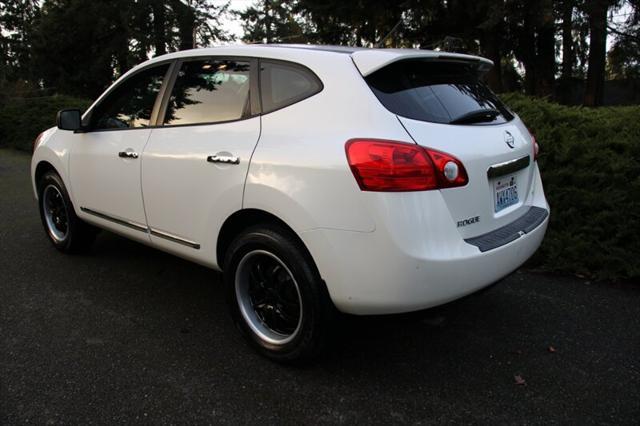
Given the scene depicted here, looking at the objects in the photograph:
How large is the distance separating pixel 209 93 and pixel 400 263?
1.68m

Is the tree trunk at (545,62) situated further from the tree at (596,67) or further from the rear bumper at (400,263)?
the rear bumper at (400,263)

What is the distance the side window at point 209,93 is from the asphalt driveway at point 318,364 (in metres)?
1.31

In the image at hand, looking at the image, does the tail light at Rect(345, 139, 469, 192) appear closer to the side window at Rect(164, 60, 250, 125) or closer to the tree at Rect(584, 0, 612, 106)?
the side window at Rect(164, 60, 250, 125)

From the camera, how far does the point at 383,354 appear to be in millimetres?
2988

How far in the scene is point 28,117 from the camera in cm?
1353

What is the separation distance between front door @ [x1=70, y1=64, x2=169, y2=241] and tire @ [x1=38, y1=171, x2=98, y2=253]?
0.86ft

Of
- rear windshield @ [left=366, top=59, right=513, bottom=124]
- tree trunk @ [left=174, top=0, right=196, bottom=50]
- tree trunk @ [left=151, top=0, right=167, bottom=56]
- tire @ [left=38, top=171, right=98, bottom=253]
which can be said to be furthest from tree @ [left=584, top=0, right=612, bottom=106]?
tree trunk @ [left=151, top=0, right=167, bottom=56]

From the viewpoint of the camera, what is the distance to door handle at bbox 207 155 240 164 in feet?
9.14

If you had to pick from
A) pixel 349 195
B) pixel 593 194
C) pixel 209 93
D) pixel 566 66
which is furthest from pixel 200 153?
pixel 566 66

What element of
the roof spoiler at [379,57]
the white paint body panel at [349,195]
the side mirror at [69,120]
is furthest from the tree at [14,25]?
the roof spoiler at [379,57]

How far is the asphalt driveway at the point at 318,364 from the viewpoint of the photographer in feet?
8.12

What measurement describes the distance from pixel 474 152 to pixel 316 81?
86 centimetres

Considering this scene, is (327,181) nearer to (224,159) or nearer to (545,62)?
(224,159)

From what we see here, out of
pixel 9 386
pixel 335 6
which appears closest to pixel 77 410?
pixel 9 386
